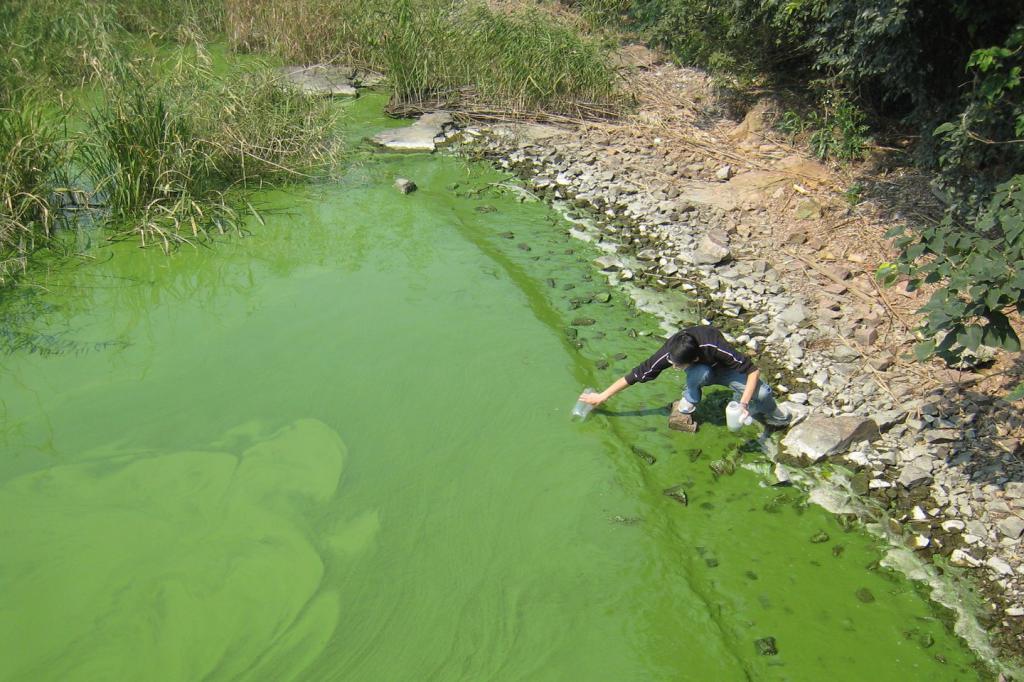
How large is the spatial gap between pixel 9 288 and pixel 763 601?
4963mm

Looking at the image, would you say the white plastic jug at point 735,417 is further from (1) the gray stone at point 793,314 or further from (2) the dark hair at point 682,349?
(1) the gray stone at point 793,314

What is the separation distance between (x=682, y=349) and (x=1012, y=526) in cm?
158

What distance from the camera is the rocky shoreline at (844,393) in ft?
10.8

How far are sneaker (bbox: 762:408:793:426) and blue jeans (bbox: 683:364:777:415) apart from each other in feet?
0.10

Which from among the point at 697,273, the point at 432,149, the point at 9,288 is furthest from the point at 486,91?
the point at 9,288

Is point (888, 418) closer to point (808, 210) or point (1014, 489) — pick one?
point (1014, 489)

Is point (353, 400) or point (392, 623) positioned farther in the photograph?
point (353, 400)

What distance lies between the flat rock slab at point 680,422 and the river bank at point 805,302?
49 cm

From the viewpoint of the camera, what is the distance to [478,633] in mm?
2951

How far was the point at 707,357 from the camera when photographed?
3.84 m

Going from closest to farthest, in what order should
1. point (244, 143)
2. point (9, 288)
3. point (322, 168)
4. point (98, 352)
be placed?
point (98, 352) < point (9, 288) < point (244, 143) < point (322, 168)

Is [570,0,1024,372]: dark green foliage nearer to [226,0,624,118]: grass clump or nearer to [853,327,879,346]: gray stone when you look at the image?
[853,327,879,346]: gray stone

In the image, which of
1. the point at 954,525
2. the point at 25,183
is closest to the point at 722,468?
the point at 954,525

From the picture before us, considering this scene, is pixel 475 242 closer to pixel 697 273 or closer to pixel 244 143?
pixel 697 273
